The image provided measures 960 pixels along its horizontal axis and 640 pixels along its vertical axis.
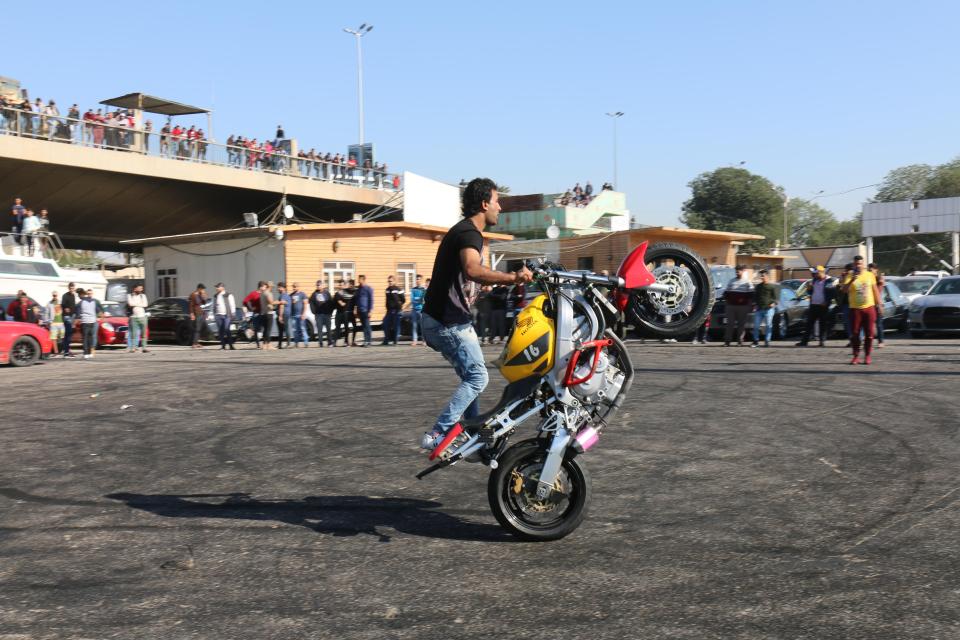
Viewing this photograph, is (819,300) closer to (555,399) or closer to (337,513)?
(555,399)

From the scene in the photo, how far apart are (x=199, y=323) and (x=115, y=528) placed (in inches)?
750

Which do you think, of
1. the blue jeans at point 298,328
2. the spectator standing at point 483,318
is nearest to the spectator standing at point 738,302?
the spectator standing at point 483,318

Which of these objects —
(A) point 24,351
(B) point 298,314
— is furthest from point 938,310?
(A) point 24,351

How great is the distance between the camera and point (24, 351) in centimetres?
1808

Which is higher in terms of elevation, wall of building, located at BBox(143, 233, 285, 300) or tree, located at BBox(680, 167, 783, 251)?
tree, located at BBox(680, 167, 783, 251)

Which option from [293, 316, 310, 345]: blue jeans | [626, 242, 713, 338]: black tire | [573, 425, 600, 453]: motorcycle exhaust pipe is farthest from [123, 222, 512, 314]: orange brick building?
[573, 425, 600, 453]: motorcycle exhaust pipe

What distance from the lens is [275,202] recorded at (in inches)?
1683

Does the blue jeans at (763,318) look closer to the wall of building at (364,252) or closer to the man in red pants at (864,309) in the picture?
the man in red pants at (864,309)

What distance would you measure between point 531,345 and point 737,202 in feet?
299

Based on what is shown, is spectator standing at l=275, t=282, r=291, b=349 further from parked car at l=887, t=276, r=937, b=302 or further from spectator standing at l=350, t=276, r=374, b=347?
parked car at l=887, t=276, r=937, b=302

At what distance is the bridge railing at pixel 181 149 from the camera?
3078 cm

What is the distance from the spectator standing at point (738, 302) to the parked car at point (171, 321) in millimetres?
14804

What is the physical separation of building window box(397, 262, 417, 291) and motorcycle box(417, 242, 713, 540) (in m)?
28.5

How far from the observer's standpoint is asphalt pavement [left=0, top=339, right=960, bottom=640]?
3.75 meters
